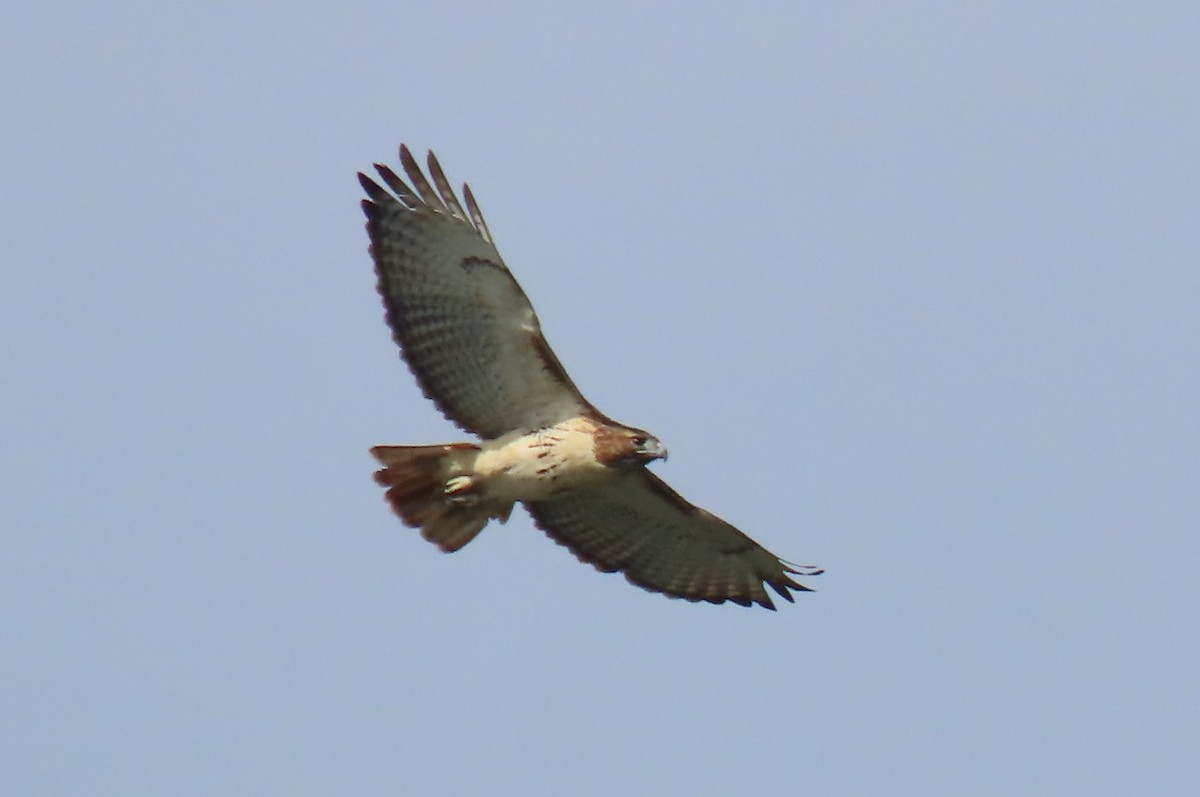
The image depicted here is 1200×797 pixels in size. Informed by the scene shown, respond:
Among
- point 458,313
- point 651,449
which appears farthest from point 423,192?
point 651,449

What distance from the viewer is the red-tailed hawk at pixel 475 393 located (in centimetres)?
1455

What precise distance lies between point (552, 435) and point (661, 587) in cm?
193

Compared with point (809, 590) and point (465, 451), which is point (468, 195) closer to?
point (465, 451)

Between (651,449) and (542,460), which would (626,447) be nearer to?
(651,449)

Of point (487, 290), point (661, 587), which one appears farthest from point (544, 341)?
point (661, 587)

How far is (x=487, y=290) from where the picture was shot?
14.6m

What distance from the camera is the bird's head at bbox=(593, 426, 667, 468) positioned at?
14.7 meters

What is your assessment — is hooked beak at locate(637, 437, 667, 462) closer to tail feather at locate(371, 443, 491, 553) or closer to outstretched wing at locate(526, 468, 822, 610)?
outstretched wing at locate(526, 468, 822, 610)

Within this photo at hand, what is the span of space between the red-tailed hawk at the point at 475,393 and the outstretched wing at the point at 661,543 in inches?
1.3

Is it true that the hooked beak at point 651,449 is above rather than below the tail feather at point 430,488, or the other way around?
above

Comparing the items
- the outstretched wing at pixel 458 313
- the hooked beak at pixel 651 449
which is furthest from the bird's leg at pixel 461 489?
the hooked beak at pixel 651 449

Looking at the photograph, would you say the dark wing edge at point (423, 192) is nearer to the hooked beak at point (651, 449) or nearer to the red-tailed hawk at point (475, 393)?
the red-tailed hawk at point (475, 393)

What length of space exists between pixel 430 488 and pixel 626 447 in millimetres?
1417

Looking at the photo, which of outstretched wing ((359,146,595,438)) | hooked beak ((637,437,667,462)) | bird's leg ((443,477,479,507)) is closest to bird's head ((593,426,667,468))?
hooked beak ((637,437,667,462))
